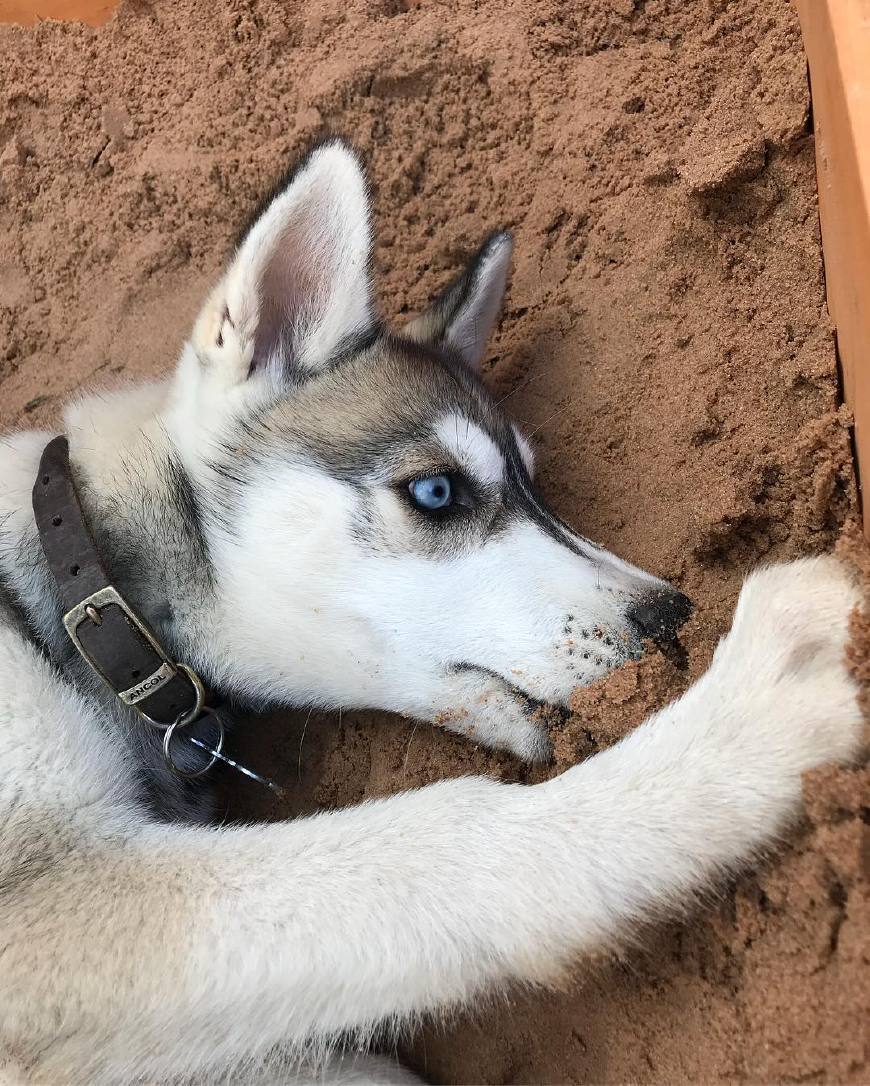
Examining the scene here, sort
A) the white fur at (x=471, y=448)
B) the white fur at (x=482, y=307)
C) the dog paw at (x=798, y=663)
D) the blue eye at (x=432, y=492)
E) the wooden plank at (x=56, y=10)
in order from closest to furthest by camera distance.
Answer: the dog paw at (x=798, y=663) < the blue eye at (x=432, y=492) < the white fur at (x=471, y=448) < the white fur at (x=482, y=307) < the wooden plank at (x=56, y=10)

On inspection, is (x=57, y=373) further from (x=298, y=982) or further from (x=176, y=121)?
(x=298, y=982)

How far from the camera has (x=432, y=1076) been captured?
2.38 m

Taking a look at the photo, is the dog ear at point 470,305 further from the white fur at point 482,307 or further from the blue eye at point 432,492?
the blue eye at point 432,492

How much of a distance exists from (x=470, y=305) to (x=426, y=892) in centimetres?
190

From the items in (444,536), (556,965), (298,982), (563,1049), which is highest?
(444,536)

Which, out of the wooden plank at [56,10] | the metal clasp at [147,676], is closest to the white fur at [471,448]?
the metal clasp at [147,676]

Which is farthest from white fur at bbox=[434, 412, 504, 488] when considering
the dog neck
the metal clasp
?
the metal clasp

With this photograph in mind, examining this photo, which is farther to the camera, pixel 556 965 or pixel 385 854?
pixel 385 854

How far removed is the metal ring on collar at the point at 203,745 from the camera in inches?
89.1

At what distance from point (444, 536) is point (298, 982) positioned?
1.05m

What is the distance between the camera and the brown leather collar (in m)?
2.13

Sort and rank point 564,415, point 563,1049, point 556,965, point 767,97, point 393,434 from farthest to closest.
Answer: point 564,415
point 767,97
point 393,434
point 563,1049
point 556,965

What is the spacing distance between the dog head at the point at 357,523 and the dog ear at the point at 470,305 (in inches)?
17.0

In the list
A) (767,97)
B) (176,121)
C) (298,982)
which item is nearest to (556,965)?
(298,982)
